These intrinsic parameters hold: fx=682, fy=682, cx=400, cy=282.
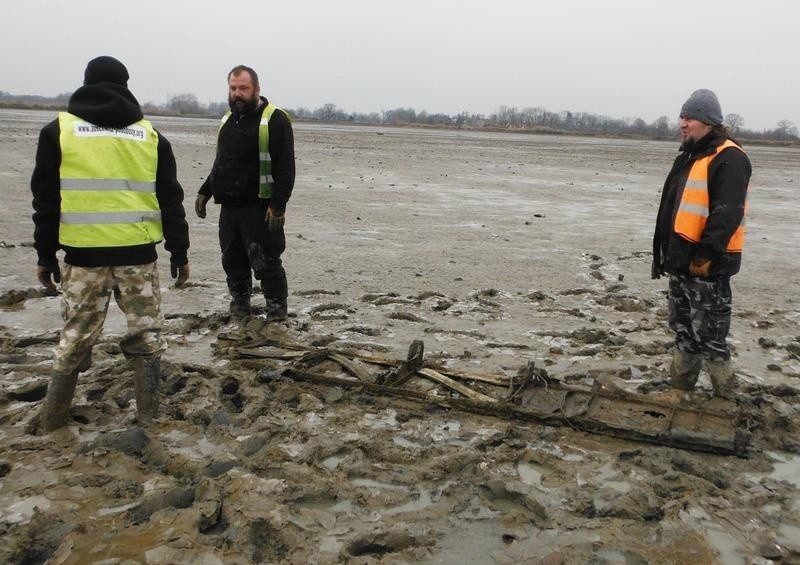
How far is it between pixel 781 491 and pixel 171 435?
3517 millimetres

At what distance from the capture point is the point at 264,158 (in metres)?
6.05

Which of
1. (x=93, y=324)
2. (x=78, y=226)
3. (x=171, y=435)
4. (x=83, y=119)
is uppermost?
(x=83, y=119)

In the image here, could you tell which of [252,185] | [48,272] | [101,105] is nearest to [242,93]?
[252,185]

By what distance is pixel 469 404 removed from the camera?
15.2 ft

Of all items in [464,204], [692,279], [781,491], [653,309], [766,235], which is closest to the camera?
[781,491]

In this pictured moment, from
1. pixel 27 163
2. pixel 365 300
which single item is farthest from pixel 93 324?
pixel 27 163

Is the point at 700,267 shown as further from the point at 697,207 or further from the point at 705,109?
the point at 705,109

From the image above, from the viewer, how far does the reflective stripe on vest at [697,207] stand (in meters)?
4.62

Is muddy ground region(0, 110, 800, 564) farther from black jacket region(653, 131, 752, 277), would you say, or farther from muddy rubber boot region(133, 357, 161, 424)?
black jacket region(653, 131, 752, 277)

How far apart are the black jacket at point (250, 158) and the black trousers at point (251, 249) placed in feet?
0.59

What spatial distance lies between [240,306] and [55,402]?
2603 millimetres

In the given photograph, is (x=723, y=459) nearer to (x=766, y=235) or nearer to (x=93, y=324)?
(x=93, y=324)

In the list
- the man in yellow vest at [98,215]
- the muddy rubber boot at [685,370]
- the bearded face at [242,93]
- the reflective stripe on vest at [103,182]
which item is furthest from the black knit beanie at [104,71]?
the muddy rubber boot at [685,370]

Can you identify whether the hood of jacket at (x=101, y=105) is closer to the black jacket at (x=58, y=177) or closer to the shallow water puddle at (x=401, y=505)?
the black jacket at (x=58, y=177)
